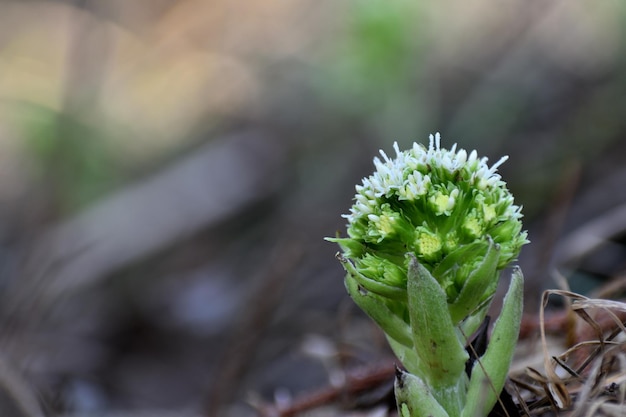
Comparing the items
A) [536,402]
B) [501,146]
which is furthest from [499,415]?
[501,146]

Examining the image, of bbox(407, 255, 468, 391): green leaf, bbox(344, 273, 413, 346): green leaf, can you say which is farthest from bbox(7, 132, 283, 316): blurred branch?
bbox(407, 255, 468, 391): green leaf

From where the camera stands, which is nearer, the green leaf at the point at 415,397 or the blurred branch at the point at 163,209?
the green leaf at the point at 415,397

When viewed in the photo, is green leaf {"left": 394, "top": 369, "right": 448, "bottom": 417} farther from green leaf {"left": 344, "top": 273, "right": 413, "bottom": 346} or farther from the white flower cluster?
the white flower cluster

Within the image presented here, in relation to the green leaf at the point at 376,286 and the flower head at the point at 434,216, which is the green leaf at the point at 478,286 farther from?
the green leaf at the point at 376,286

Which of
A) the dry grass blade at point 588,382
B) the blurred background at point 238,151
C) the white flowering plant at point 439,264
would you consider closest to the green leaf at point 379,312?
the white flowering plant at point 439,264

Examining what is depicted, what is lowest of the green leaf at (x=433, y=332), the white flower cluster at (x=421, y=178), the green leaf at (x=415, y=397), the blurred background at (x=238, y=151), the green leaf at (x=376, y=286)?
the green leaf at (x=415, y=397)

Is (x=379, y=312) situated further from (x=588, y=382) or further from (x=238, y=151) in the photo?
(x=238, y=151)

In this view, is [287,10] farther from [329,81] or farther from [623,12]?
[623,12]

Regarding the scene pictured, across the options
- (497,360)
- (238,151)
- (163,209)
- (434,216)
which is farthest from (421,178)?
(238,151)
